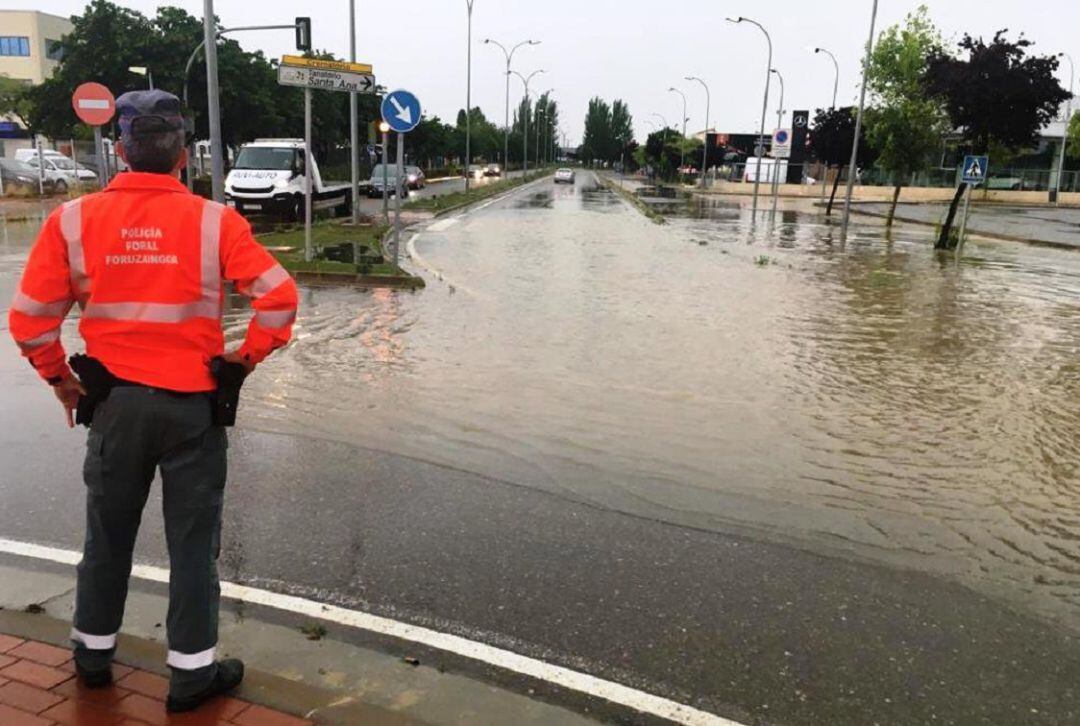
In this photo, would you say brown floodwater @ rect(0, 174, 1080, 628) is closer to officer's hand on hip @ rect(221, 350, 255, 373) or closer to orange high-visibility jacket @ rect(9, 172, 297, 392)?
officer's hand on hip @ rect(221, 350, 255, 373)

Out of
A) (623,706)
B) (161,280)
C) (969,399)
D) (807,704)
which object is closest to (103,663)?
(161,280)

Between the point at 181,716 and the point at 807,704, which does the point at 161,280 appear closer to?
the point at 181,716

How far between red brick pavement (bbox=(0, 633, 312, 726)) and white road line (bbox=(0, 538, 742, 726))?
27.0 inches

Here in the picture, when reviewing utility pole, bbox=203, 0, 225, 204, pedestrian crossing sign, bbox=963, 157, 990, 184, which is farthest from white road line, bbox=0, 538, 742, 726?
pedestrian crossing sign, bbox=963, 157, 990, 184

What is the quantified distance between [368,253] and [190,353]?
47.0ft

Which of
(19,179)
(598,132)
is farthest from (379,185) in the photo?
(598,132)

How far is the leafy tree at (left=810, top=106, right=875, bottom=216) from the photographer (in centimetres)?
4231

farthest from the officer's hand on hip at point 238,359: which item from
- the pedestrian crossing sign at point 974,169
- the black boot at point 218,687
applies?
the pedestrian crossing sign at point 974,169

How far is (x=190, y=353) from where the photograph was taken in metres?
2.78

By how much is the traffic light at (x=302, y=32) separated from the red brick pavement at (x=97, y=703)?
57.2 ft

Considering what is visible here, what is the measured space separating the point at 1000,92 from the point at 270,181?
18.5 m

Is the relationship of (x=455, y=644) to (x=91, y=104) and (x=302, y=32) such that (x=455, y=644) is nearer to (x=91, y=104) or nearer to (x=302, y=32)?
(x=91, y=104)

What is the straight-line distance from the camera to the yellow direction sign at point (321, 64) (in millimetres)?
12984

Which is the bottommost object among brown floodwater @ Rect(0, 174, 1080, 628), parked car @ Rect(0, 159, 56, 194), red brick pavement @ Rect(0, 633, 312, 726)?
brown floodwater @ Rect(0, 174, 1080, 628)
